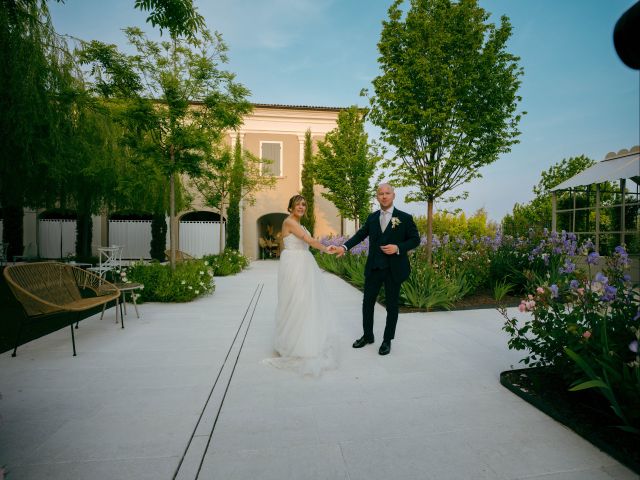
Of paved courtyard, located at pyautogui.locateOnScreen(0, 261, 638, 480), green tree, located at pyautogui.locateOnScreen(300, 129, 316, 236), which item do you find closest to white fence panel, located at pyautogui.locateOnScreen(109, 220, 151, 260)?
green tree, located at pyautogui.locateOnScreen(300, 129, 316, 236)

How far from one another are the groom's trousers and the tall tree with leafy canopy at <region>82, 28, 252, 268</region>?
16.6 feet

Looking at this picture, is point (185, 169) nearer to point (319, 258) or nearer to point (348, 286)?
point (348, 286)

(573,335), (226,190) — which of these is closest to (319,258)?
(226,190)

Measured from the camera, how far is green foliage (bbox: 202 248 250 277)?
12641 mm

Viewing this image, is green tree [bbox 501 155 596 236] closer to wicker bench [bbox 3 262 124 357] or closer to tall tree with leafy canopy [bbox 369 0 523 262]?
tall tree with leafy canopy [bbox 369 0 523 262]

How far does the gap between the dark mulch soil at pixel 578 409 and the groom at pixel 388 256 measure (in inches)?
52.4

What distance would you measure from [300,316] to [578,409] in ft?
8.37

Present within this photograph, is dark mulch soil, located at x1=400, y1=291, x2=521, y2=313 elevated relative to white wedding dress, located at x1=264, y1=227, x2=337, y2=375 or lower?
lower

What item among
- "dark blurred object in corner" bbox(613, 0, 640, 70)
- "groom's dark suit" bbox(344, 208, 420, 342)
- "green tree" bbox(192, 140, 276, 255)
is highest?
"green tree" bbox(192, 140, 276, 255)

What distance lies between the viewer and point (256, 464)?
205 centimetres

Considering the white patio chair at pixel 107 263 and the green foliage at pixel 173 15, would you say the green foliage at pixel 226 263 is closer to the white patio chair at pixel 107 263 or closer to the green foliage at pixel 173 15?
the white patio chair at pixel 107 263

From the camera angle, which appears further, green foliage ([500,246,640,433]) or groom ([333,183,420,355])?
groom ([333,183,420,355])

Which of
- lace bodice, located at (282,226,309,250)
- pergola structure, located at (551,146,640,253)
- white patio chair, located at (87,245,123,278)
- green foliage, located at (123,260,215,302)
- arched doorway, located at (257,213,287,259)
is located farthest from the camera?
arched doorway, located at (257,213,287,259)

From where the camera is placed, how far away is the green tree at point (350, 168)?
15.6 meters
